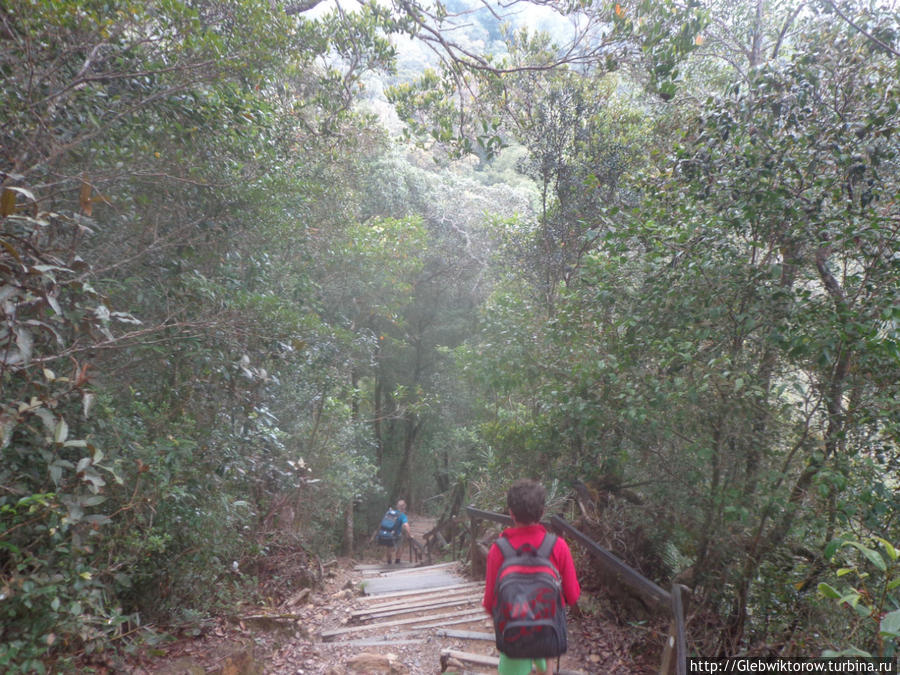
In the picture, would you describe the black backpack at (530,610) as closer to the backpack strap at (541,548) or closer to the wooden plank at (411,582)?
the backpack strap at (541,548)

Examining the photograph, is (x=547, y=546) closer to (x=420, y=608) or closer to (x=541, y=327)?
(x=420, y=608)

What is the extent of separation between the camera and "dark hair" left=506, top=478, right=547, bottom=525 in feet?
8.59

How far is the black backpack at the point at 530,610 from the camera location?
2.38 metres

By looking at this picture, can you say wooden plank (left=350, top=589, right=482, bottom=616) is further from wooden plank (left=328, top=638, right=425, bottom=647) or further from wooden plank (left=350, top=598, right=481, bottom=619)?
wooden plank (left=328, top=638, right=425, bottom=647)

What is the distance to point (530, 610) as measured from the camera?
2.38m

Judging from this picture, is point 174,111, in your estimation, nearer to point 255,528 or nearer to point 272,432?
point 272,432

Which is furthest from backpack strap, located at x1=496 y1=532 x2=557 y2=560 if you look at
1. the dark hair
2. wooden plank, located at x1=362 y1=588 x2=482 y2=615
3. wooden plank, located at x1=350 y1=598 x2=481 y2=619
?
wooden plank, located at x1=362 y1=588 x2=482 y2=615

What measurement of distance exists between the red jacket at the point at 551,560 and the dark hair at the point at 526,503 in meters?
0.04

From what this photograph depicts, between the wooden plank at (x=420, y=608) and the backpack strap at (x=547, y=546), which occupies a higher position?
the backpack strap at (x=547, y=546)

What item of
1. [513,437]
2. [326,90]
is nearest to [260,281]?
[326,90]

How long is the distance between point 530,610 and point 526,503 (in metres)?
0.47

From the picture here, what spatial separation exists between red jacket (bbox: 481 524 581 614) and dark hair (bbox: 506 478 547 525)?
0.14 feet

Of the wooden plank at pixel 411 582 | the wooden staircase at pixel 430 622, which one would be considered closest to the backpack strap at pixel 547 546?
the wooden staircase at pixel 430 622

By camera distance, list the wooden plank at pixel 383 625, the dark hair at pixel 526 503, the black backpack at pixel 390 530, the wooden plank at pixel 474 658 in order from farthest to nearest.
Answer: the black backpack at pixel 390 530 → the wooden plank at pixel 383 625 → the wooden plank at pixel 474 658 → the dark hair at pixel 526 503
